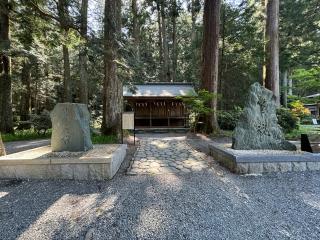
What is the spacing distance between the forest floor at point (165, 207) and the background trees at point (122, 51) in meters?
4.15

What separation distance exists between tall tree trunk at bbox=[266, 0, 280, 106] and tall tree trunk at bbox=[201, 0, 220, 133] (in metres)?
3.53

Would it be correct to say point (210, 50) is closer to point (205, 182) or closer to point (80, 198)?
point (205, 182)

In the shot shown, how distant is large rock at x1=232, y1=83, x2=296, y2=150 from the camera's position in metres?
5.64

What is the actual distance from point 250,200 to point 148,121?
12439mm

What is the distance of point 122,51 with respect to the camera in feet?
23.8

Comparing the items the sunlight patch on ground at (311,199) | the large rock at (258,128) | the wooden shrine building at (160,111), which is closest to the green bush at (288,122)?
the wooden shrine building at (160,111)

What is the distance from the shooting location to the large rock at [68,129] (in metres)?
5.09

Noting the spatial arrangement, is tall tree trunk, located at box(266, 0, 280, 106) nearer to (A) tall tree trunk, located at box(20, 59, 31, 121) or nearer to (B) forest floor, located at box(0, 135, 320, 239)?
(B) forest floor, located at box(0, 135, 320, 239)

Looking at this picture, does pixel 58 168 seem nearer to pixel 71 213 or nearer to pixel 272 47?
pixel 71 213

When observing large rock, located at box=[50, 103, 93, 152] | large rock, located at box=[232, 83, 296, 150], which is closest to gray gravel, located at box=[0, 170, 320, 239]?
large rock, located at box=[50, 103, 93, 152]

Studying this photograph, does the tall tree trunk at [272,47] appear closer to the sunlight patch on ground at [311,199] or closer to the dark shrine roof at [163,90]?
the dark shrine roof at [163,90]

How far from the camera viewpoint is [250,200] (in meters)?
3.45

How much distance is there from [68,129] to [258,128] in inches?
176

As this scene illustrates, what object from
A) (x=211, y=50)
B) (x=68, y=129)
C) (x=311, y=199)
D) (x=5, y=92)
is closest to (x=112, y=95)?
(x=68, y=129)
